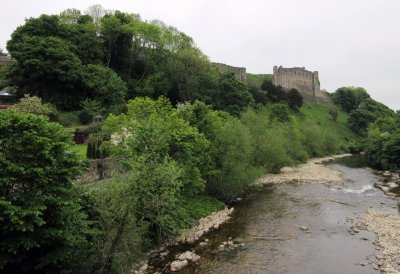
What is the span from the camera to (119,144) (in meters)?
27.3

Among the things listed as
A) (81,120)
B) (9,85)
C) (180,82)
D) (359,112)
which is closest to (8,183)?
(81,120)

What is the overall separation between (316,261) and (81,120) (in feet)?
112

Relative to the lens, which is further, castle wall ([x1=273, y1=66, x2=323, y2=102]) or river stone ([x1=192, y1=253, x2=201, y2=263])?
castle wall ([x1=273, y1=66, x2=323, y2=102])

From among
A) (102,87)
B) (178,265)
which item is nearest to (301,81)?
(102,87)

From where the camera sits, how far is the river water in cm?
2045

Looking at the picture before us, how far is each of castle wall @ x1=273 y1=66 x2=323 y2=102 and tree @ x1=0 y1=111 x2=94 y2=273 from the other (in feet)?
341

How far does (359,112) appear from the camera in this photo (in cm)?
10912

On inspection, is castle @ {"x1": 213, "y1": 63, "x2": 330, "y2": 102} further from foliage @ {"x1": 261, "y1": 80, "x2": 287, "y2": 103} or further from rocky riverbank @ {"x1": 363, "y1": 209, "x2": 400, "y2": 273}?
rocky riverbank @ {"x1": 363, "y1": 209, "x2": 400, "y2": 273}

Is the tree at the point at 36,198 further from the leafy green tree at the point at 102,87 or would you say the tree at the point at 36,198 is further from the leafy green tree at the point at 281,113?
the leafy green tree at the point at 281,113

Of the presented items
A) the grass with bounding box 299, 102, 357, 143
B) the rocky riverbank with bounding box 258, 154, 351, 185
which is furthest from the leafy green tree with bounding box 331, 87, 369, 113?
the rocky riverbank with bounding box 258, 154, 351, 185

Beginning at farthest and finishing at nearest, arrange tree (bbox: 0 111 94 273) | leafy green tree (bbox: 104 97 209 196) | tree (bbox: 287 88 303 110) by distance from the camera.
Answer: tree (bbox: 287 88 303 110)
leafy green tree (bbox: 104 97 209 196)
tree (bbox: 0 111 94 273)

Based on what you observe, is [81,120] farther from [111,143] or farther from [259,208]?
[259,208]

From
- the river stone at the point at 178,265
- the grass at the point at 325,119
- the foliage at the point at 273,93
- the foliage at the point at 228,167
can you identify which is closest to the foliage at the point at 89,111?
the foliage at the point at 228,167

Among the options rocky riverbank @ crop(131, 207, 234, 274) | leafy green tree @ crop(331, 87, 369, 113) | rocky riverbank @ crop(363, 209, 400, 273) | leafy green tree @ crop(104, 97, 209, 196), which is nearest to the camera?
rocky riverbank @ crop(131, 207, 234, 274)
